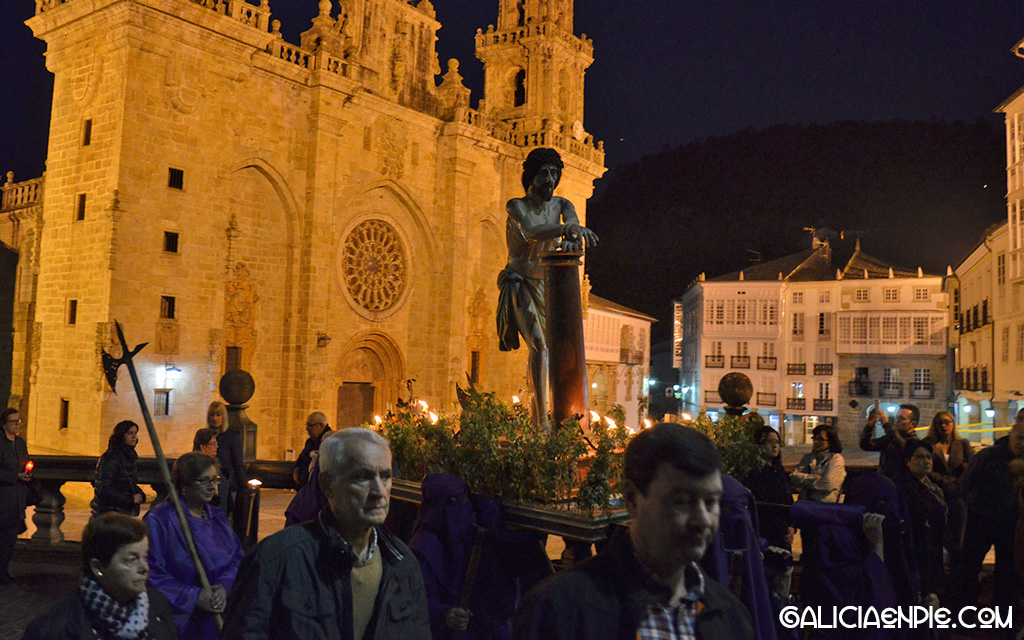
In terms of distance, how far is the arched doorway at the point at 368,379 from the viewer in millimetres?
24703

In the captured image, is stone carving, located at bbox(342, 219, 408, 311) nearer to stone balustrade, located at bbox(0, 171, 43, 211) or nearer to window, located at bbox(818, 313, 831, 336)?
stone balustrade, located at bbox(0, 171, 43, 211)

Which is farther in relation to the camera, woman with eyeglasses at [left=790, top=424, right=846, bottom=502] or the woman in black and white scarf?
woman with eyeglasses at [left=790, top=424, right=846, bottom=502]

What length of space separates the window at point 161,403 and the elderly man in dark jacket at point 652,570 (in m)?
19.0

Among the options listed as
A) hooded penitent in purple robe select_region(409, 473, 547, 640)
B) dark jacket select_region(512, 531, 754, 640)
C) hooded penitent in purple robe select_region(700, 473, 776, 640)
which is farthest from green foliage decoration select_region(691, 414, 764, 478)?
dark jacket select_region(512, 531, 754, 640)

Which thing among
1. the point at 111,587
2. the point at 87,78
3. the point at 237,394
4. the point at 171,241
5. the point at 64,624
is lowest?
the point at 64,624

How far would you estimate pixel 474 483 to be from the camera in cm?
492

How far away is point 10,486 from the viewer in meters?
7.05

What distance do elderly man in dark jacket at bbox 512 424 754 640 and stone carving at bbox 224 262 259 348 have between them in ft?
66.6

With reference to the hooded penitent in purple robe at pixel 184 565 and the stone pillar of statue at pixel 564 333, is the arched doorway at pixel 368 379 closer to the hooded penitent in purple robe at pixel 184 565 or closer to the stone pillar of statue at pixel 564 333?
the stone pillar of statue at pixel 564 333

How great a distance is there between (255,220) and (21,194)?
11962 millimetres

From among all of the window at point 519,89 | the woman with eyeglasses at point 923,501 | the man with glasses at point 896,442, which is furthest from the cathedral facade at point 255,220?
the woman with eyeglasses at point 923,501

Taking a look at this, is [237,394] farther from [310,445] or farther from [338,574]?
[338,574]

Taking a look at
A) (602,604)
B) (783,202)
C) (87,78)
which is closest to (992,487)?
(602,604)

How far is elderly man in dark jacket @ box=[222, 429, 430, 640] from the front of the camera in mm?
2398
